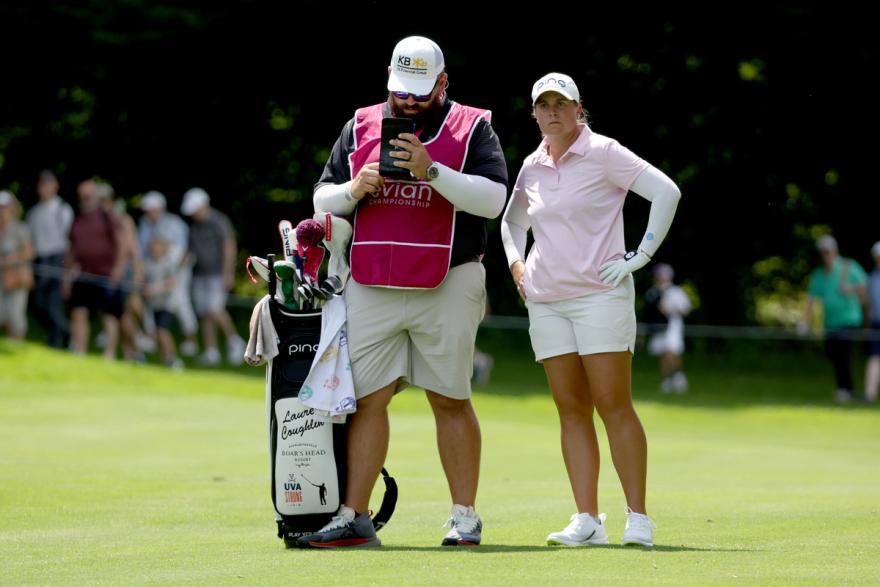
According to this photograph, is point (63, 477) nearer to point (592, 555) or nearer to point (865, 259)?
point (592, 555)

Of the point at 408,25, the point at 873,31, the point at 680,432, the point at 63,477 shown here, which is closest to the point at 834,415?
the point at 680,432

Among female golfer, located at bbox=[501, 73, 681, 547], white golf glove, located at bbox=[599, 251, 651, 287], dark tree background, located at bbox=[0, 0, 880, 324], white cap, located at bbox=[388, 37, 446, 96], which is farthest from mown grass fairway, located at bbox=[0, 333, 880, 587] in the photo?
dark tree background, located at bbox=[0, 0, 880, 324]

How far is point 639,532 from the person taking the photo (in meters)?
7.07

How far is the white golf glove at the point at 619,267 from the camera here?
7.15m

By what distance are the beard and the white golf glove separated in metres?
0.98

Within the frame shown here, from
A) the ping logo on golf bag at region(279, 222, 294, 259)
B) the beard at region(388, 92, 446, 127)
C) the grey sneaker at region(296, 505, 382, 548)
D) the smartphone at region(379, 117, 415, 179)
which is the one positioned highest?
the beard at region(388, 92, 446, 127)

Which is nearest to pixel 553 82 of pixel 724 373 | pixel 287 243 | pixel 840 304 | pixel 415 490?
pixel 287 243

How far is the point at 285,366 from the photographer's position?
7.29 metres

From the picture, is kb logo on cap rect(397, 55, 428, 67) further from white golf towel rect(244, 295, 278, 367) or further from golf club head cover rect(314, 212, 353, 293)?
white golf towel rect(244, 295, 278, 367)

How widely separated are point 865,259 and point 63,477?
18.9 meters

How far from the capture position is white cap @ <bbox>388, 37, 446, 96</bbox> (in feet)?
23.2

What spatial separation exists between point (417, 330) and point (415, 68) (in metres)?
1.11

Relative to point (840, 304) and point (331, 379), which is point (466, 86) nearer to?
point (840, 304)

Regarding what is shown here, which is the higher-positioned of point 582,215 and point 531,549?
point 582,215
